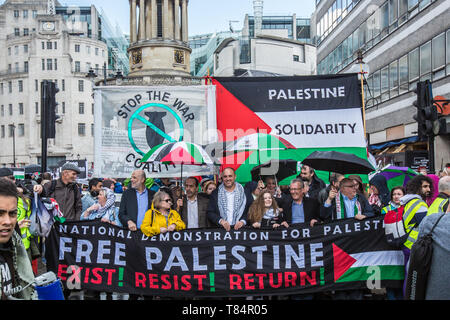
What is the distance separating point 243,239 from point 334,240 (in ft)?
3.97

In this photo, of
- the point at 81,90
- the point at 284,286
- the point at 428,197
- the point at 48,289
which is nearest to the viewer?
the point at 48,289

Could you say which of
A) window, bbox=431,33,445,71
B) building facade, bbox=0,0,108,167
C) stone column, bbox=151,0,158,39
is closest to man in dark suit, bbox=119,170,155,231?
window, bbox=431,33,445,71

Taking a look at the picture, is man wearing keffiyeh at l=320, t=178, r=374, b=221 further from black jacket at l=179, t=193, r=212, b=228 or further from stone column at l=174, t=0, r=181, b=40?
stone column at l=174, t=0, r=181, b=40

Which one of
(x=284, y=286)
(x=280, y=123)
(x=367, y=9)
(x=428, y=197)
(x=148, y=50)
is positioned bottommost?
(x=284, y=286)

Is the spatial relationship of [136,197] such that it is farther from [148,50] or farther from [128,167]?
[148,50]

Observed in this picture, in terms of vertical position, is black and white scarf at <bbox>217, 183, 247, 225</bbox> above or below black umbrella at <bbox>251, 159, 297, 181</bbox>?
below

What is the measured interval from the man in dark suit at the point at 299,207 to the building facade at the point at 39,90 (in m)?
74.7

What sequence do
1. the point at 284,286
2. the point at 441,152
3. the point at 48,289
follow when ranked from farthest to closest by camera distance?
the point at 441,152 → the point at 284,286 → the point at 48,289

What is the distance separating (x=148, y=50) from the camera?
57.8 meters

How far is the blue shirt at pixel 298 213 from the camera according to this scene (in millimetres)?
7074

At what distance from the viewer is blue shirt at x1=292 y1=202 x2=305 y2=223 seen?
7074 millimetres

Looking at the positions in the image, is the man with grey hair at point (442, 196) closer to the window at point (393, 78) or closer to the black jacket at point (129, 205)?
the black jacket at point (129, 205)

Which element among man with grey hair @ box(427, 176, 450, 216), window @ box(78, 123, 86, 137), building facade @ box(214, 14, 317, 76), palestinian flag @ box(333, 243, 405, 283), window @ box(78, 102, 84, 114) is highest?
building facade @ box(214, 14, 317, 76)
